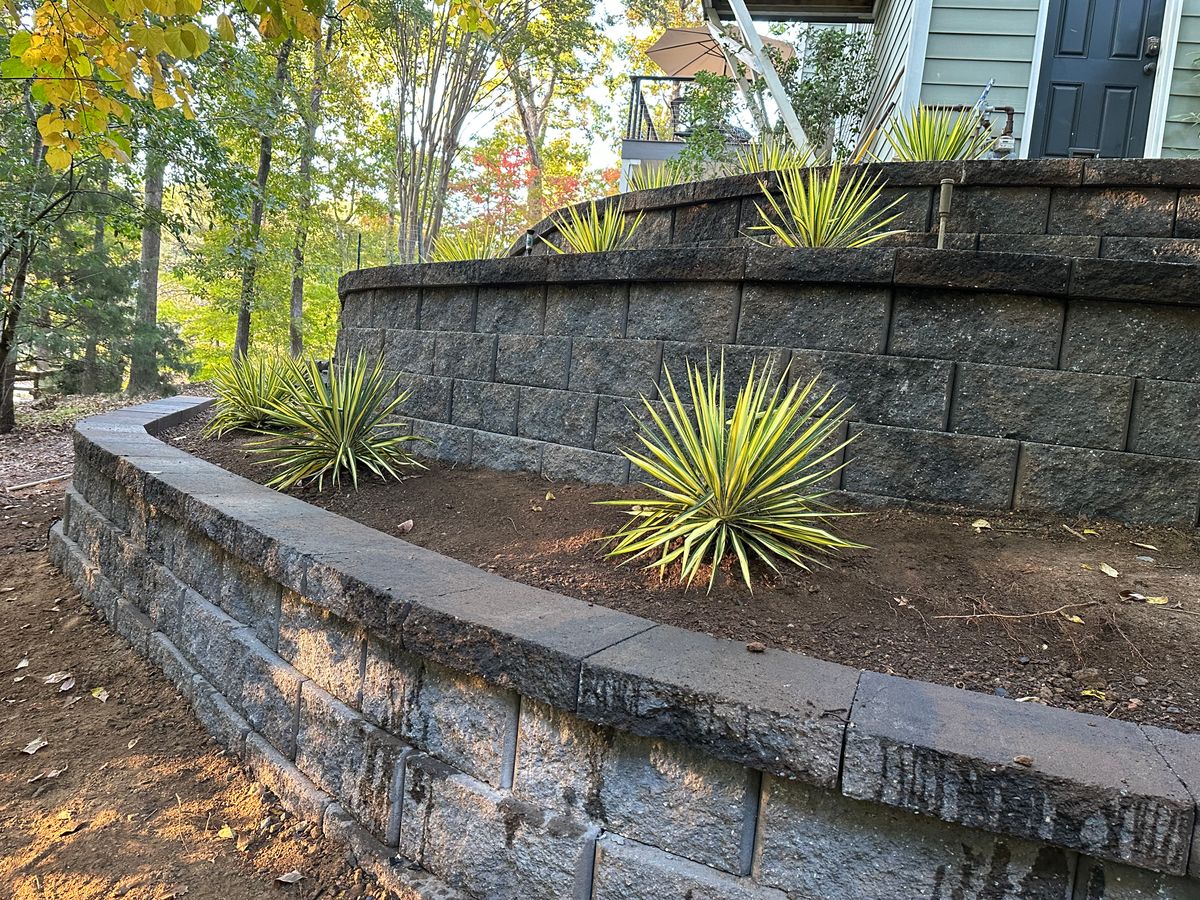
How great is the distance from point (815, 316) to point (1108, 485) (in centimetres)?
134

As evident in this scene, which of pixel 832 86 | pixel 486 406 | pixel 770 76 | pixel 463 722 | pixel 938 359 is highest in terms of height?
pixel 832 86

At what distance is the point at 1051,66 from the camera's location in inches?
244

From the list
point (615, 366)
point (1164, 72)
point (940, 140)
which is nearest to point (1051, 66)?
point (1164, 72)

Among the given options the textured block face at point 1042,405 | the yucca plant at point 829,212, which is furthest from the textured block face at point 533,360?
the textured block face at point 1042,405

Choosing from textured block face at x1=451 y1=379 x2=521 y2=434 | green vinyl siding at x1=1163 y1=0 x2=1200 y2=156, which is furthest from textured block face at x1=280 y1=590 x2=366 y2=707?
green vinyl siding at x1=1163 y1=0 x2=1200 y2=156

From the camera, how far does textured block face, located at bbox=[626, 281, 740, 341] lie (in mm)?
3453

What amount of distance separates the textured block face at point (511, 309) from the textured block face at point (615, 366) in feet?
1.28

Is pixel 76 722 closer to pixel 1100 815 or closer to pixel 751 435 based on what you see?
pixel 751 435

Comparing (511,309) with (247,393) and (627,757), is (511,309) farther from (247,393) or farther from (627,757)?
(627,757)

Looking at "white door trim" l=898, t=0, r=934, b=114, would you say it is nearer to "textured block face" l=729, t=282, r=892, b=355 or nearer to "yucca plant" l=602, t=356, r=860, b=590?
"textured block face" l=729, t=282, r=892, b=355

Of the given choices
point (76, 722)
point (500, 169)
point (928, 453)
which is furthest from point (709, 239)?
point (500, 169)

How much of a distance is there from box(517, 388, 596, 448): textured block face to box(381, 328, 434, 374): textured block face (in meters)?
0.97

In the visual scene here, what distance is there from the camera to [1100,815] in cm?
130

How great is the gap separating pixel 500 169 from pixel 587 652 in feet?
64.6
